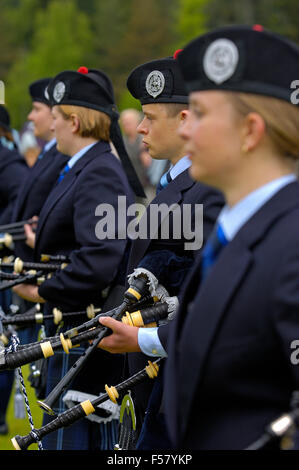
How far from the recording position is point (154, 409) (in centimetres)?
330

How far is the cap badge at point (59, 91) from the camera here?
4.80m

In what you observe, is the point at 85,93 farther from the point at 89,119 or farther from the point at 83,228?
the point at 83,228

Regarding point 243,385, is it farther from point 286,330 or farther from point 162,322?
point 162,322

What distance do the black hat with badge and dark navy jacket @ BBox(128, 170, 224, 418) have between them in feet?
4.33

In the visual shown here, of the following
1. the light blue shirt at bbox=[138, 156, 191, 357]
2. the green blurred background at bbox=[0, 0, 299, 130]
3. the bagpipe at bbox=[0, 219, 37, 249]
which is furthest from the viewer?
the green blurred background at bbox=[0, 0, 299, 130]

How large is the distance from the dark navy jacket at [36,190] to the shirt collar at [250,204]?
12.1 feet

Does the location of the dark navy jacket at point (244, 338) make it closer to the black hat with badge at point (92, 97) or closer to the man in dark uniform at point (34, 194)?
the black hat with badge at point (92, 97)

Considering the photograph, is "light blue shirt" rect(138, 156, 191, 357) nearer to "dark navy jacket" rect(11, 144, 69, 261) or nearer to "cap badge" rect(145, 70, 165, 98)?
"cap badge" rect(145, 70, 165, 98)

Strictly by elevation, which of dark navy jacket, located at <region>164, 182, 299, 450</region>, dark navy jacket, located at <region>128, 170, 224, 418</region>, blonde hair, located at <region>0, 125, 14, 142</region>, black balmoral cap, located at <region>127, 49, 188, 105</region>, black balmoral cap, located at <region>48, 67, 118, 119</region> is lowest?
dark navy jacket, located at <region>164, 182, 299, 450</region>

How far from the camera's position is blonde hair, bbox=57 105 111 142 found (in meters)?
4.73

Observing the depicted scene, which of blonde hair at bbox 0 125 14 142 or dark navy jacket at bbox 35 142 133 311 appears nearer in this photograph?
dark navy jacket at bbox 35 142 133 311

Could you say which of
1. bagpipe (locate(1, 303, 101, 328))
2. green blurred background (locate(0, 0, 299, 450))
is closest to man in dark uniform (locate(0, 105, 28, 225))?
bagpipe (locate(1, 303, 101, 328))

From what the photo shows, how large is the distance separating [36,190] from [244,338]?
3.99 metres
